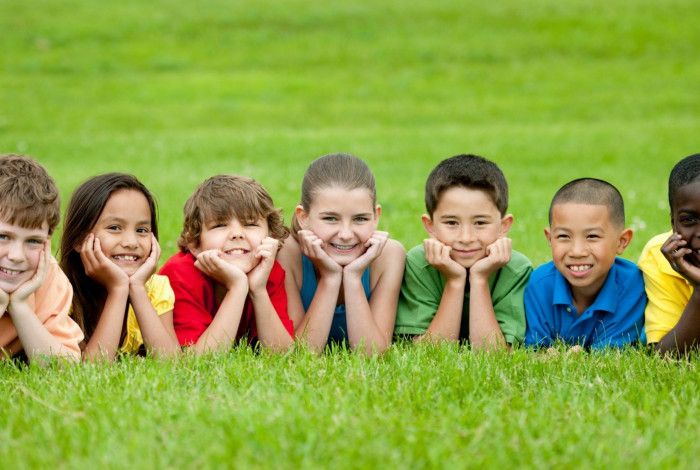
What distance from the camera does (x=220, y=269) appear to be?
598 cm

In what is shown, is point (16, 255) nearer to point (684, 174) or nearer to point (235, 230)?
point (235, 230)

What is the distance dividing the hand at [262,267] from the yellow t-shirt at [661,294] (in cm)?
231

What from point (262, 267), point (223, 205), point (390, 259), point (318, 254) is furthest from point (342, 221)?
point (223, 205)

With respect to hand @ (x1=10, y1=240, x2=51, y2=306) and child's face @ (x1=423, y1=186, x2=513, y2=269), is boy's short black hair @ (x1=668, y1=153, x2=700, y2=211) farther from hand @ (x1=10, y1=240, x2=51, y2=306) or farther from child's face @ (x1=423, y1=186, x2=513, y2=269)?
hand @ (x1=10, y1=240, x2=51, y2=306)

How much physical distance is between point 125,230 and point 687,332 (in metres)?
3.35

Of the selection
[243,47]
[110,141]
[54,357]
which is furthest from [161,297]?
[243,47]

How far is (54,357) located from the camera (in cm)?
535

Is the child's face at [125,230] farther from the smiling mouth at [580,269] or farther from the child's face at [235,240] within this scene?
the smiling mouth at [580,269]

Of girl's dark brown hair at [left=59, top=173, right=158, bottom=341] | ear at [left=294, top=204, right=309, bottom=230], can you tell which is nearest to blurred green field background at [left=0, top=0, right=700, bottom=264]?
ear at [left=294, top=204, right=309, bottom=230]

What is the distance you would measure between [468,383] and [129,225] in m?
2.37

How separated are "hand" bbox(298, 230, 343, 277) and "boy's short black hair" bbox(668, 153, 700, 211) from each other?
2056 millimetres

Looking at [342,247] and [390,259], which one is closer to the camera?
[342,247]

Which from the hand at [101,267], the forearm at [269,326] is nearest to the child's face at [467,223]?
the forearm at [269,326]

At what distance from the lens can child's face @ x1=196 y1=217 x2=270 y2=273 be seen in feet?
20.1
